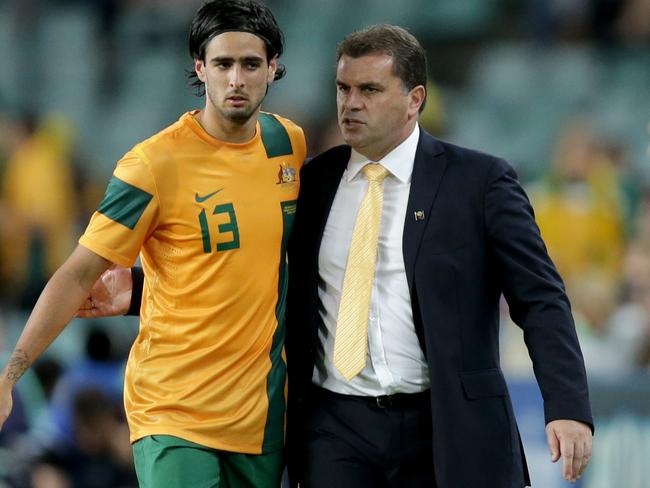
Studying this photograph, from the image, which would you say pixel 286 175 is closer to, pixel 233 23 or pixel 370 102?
pixel 370 102

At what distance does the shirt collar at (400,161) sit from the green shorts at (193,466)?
88cm

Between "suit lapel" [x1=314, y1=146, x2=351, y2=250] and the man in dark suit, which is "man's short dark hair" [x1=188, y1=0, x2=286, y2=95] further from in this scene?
"suit lapel" [x1=314, y1=146, x2=351, y2=250]

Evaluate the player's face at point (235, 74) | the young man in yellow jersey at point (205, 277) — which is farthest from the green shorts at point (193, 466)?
the player's face at point (235, 74)

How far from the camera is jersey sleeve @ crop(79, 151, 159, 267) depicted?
12.0 ft

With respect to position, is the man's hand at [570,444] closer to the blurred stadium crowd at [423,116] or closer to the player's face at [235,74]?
the player's face at [235,74]

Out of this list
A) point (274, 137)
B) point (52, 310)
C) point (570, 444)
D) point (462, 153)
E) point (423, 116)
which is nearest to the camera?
point (570, 444)

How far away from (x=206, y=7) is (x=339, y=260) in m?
0.82

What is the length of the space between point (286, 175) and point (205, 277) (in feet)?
1.40

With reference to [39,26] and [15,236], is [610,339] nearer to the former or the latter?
[15,236]

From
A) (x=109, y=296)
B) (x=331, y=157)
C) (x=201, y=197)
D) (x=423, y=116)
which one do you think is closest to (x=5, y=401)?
(x=109, y=296)

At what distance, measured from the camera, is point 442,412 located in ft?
12.0

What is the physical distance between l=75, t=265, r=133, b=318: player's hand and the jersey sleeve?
326 millimetres

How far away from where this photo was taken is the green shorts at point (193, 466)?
3.67m

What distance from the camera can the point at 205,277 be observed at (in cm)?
373
